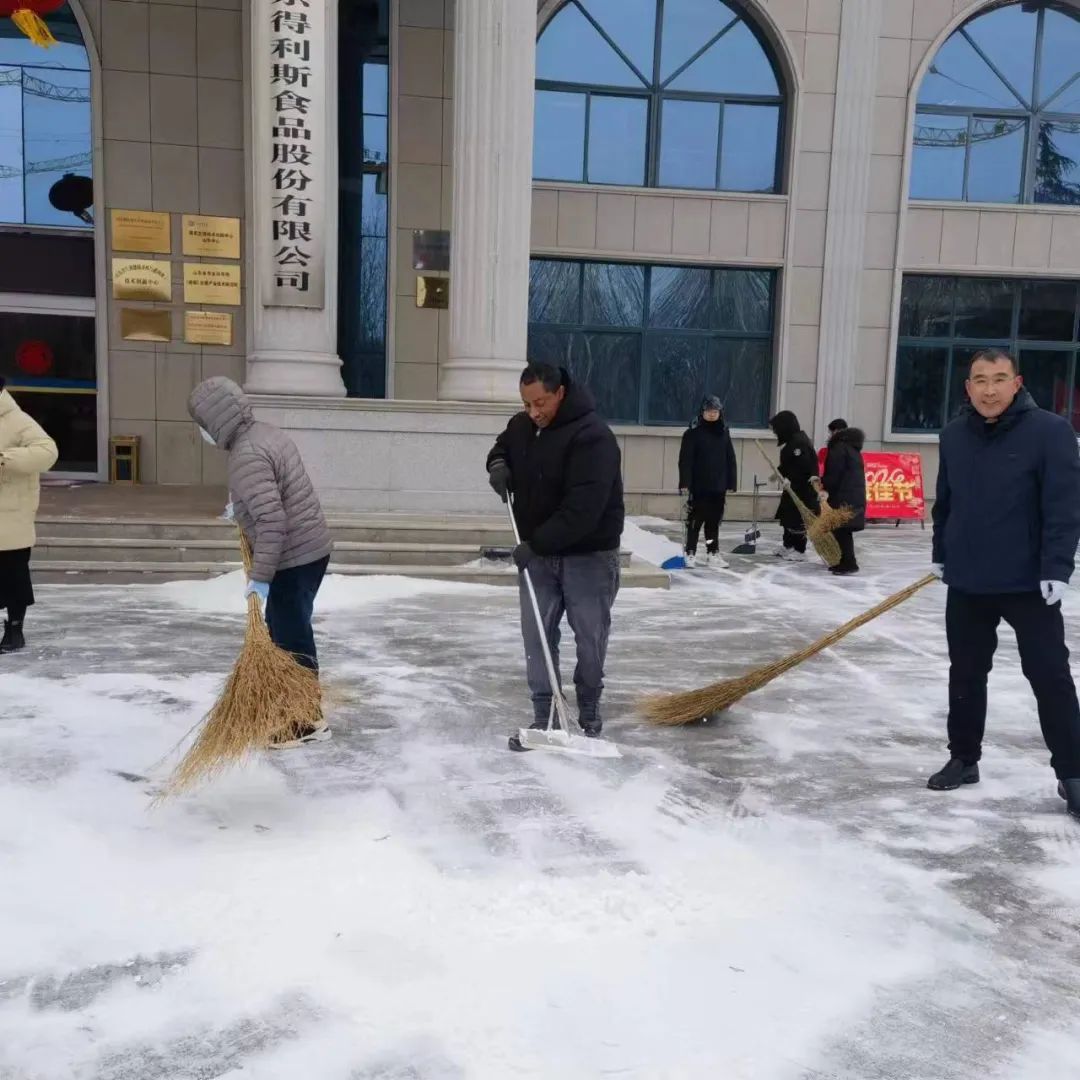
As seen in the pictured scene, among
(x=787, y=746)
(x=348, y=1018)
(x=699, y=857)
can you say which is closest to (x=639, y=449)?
(x=787, y=746)

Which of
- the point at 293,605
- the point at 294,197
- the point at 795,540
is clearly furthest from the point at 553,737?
the point at 294,197

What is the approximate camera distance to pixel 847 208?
14117mm

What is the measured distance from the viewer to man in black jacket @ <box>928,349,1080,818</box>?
13.2 feet

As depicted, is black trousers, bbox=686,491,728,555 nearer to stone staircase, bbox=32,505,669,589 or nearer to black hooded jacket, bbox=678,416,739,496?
black hooded jacket, bbox=678,416,739,496

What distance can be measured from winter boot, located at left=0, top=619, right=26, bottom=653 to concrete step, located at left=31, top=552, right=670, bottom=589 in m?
2.39

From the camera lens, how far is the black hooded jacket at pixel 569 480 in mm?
4637

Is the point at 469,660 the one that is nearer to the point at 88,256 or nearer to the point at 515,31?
the point at 515,31

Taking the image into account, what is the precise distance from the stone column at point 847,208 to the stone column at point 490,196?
5.37 metres

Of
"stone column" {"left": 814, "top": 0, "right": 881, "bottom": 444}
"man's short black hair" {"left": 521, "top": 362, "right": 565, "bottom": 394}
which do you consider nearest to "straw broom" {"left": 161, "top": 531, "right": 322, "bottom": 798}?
"man's short black hair" {"left": 521, "top": 362, "right": 565, "bottom": 394}

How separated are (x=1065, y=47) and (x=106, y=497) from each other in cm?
1428

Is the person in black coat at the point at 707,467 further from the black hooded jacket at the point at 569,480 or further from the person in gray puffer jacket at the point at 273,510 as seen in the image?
the person in gray puffer jacket at the point at 273,510

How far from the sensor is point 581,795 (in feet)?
14.2

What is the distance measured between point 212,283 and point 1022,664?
11.7m

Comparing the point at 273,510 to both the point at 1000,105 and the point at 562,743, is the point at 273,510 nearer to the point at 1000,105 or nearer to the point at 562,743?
the point at 562,743
